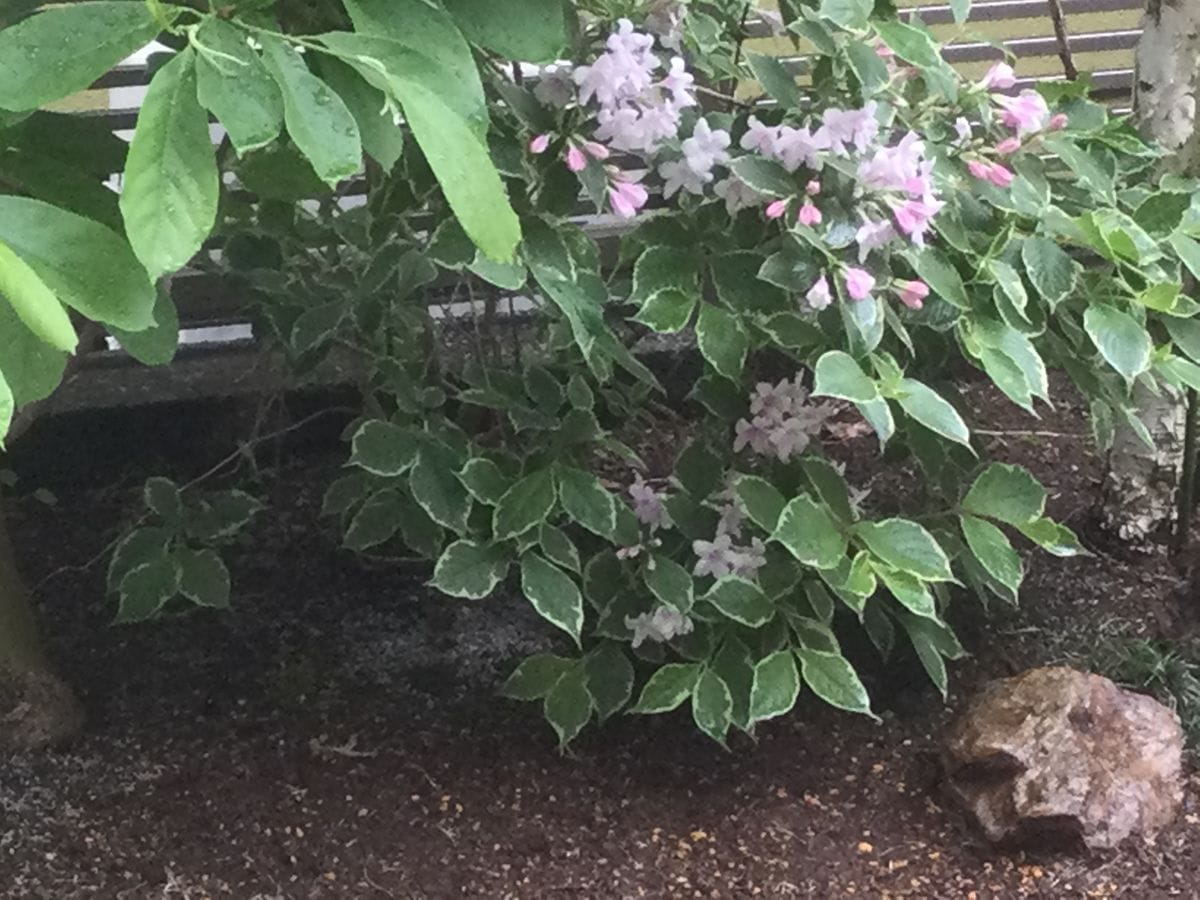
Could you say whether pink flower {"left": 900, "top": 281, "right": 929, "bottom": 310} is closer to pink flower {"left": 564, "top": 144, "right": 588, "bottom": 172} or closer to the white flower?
pink flower {"left": 564, "top": 144, "right": 588, "bottom": 172}

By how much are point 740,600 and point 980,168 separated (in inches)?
17.0

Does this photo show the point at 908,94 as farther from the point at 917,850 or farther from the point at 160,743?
the point at 160,743

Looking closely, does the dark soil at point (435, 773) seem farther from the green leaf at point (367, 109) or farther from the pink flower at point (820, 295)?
the green leaf at point (367, 109)

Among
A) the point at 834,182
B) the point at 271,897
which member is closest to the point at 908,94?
the point at 834,182

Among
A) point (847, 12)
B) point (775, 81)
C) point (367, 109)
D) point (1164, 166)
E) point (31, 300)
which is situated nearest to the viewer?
point (31, 300)

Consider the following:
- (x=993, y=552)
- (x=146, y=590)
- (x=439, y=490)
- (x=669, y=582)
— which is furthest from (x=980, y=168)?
(x=146, y=590)

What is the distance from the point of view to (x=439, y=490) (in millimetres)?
1187

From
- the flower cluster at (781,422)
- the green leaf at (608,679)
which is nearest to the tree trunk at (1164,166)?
the flower cluster at (781,422)

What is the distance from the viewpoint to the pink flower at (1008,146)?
1024mm

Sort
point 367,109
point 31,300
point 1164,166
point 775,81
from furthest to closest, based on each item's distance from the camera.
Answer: point 1164,166, point 775,81, point 367,109, point 31,300

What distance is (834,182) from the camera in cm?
95

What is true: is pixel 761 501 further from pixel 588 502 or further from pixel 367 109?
pixel 367 109

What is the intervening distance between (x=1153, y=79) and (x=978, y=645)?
701 mm

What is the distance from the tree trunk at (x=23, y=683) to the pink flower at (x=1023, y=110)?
3.39 ft
